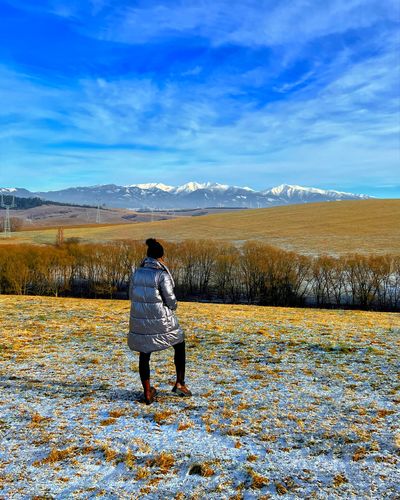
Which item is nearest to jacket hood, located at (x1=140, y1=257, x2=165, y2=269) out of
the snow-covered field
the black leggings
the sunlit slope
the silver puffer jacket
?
the silver puffer jacket

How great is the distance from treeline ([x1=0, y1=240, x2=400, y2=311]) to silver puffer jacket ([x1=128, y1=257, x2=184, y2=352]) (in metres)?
34.0

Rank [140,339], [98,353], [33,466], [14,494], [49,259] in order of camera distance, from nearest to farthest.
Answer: [14,494], [33,466], [140,339], [98,353], [49,259]

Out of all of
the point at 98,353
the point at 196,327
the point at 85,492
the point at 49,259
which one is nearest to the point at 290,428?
the point at 85,492

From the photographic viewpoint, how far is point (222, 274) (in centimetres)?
4275

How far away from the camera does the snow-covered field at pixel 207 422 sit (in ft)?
15.9

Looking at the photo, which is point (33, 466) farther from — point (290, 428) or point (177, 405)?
point (290, 428)

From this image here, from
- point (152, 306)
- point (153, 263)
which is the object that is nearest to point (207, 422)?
point (152, 306)

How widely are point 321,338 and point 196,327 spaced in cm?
481

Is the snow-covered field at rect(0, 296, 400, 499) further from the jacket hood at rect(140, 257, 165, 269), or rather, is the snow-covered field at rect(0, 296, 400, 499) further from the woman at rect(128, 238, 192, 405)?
the jacket hood at rect(140, 257, 165, 269)

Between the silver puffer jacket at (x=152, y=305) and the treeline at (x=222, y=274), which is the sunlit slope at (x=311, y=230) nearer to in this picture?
the treeline at (x=222, y=274)

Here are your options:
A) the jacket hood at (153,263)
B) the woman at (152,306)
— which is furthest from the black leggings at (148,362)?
the jacket hood at (153,263)

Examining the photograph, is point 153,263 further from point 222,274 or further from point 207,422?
point 222,274

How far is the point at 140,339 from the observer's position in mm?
6746

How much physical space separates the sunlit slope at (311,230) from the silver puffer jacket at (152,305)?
4906 centimetres
